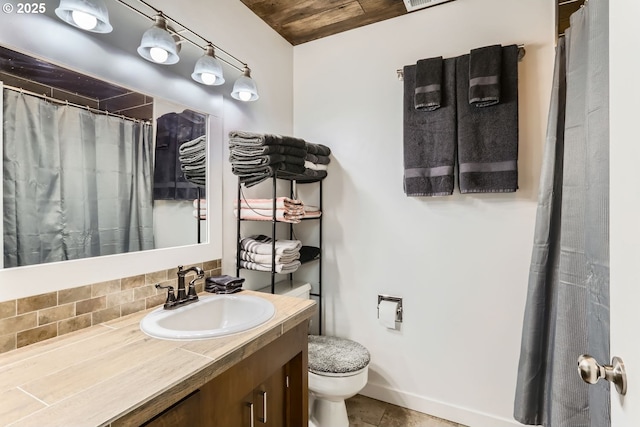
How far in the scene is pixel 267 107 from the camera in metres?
2.03

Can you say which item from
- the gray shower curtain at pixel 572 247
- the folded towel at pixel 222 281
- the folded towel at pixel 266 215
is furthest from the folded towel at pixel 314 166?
the gray shower curtain at pixel 572 247

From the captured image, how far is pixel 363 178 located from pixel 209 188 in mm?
956

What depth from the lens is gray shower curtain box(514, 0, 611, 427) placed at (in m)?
0.93

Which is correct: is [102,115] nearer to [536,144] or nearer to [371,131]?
[371,131]

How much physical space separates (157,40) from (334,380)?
170cm

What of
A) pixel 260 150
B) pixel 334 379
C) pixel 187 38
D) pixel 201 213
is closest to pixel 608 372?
pixel 334 379

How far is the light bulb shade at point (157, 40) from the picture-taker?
1221 mm

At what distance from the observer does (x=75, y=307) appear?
1073 millimetres

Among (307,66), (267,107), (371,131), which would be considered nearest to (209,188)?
(267,107)

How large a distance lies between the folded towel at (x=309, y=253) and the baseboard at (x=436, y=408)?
0.91 meters

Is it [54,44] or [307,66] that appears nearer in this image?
[54,44]

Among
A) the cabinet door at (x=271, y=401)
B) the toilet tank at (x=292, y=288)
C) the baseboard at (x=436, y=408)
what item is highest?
the toilet tank at (x=292, y=288)

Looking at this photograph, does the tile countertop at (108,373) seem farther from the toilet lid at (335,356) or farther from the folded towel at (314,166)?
the folded towel at (314,166)

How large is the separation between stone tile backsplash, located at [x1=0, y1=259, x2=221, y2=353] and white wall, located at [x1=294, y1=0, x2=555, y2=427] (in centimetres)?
117
